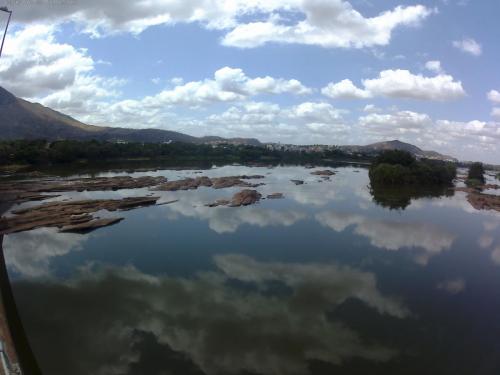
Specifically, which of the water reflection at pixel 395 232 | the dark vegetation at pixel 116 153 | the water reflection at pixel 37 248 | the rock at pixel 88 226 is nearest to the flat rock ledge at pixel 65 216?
the rock at pixel 88 226

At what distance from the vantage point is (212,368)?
10133 millimetres

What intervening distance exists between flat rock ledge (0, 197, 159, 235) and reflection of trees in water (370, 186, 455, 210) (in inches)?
924

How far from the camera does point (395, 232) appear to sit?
26406 millimetres

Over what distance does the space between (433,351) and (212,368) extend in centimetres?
619

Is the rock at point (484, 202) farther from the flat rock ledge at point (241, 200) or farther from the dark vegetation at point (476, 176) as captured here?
the flat rock ledge at point (241, 200)

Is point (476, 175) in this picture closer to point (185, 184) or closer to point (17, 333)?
point (185, 184)

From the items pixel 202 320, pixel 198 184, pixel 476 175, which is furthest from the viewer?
pixel 476 175

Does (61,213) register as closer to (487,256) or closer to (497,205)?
(487,256)

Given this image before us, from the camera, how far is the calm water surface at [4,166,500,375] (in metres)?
10.7

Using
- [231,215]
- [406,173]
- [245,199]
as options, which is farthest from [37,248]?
[406,173]

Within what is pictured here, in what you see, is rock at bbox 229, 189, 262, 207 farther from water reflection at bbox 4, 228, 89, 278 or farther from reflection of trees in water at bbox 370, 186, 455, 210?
water reflection at bbox 4, 228, 89, 278

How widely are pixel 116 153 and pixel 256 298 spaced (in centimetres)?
6424

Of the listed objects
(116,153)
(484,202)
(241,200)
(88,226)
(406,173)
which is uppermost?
(116,153)

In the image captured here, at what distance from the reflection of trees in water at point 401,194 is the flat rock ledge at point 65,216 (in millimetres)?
23477
